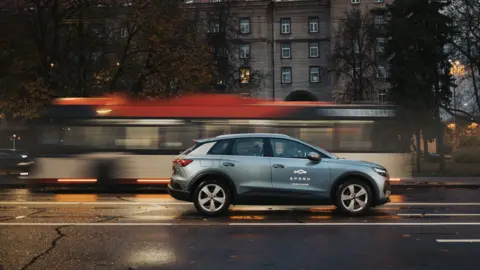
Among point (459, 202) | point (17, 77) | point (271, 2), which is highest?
point (271, 2)

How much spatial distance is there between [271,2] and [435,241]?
58096 millimetres

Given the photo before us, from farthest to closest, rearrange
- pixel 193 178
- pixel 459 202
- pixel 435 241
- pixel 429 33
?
1. pixel 429 33
2. pixel 459 202
3. pixel 193 178
4. pixel 435 241

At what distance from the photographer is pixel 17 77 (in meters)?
24.2

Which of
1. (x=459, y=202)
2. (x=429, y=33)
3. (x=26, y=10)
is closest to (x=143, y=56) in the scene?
(x=26, y=10)

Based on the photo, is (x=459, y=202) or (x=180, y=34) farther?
(x=180, y=34)

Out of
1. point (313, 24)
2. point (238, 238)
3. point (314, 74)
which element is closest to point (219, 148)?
point (238, 238)

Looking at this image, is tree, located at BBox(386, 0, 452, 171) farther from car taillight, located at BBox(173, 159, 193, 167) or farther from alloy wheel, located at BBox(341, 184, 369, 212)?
car taillight, located at BBox(173, 159, 193, 167)

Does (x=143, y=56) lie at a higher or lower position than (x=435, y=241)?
higher

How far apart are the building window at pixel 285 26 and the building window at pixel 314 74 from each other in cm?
561

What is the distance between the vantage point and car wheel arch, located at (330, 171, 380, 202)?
416 inches

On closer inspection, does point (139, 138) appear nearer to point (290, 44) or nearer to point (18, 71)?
point (18, 71)

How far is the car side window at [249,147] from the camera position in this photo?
35.1 ft

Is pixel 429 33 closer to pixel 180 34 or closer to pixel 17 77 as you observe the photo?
pixel 180 34

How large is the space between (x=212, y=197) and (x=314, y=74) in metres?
56.0
